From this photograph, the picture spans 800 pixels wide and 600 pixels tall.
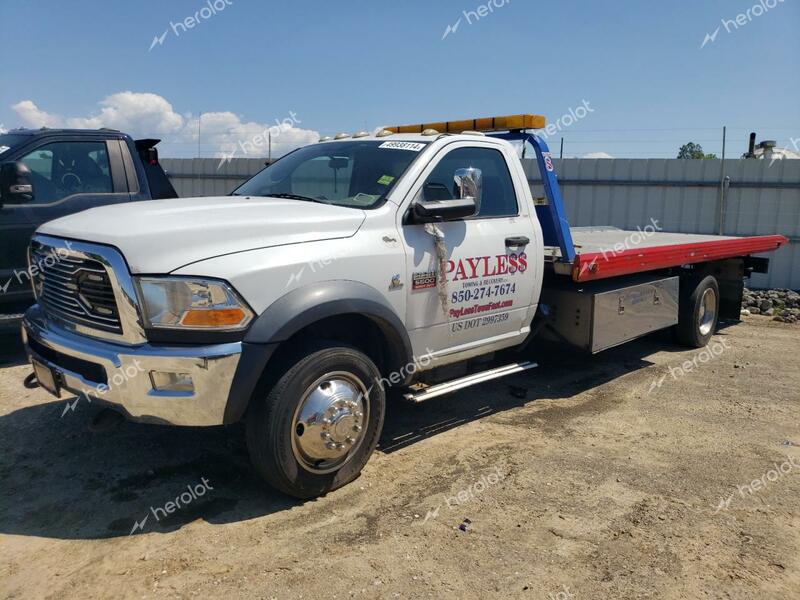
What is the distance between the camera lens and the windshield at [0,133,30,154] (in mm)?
6043

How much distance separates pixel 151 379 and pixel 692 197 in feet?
36.1

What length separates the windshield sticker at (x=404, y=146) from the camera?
4.43m

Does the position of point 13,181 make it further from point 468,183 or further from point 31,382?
point 468,183

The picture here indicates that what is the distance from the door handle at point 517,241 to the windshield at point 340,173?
948 millimetres

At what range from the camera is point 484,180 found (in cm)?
486

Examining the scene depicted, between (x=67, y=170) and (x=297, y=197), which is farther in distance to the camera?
(x=67, y=170)

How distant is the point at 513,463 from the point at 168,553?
2.18 meters

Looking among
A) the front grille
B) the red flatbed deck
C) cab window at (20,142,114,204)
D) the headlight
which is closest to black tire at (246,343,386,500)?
the headlight

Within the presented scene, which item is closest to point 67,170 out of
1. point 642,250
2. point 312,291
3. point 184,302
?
point 184,302

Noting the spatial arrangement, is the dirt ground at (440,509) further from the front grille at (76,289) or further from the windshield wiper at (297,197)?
the windshield wiper at (297,197)

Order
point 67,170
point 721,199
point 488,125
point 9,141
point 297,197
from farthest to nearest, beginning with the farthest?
point 721,199
point 67,170
point 9,141
point 488,125
point 297,197

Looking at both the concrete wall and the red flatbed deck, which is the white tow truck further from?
the concrete wall

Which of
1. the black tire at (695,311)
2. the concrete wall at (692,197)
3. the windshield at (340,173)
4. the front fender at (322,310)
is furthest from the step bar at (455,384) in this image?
the concrete wall at (692,197)

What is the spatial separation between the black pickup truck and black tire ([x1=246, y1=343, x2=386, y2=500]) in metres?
3.47
